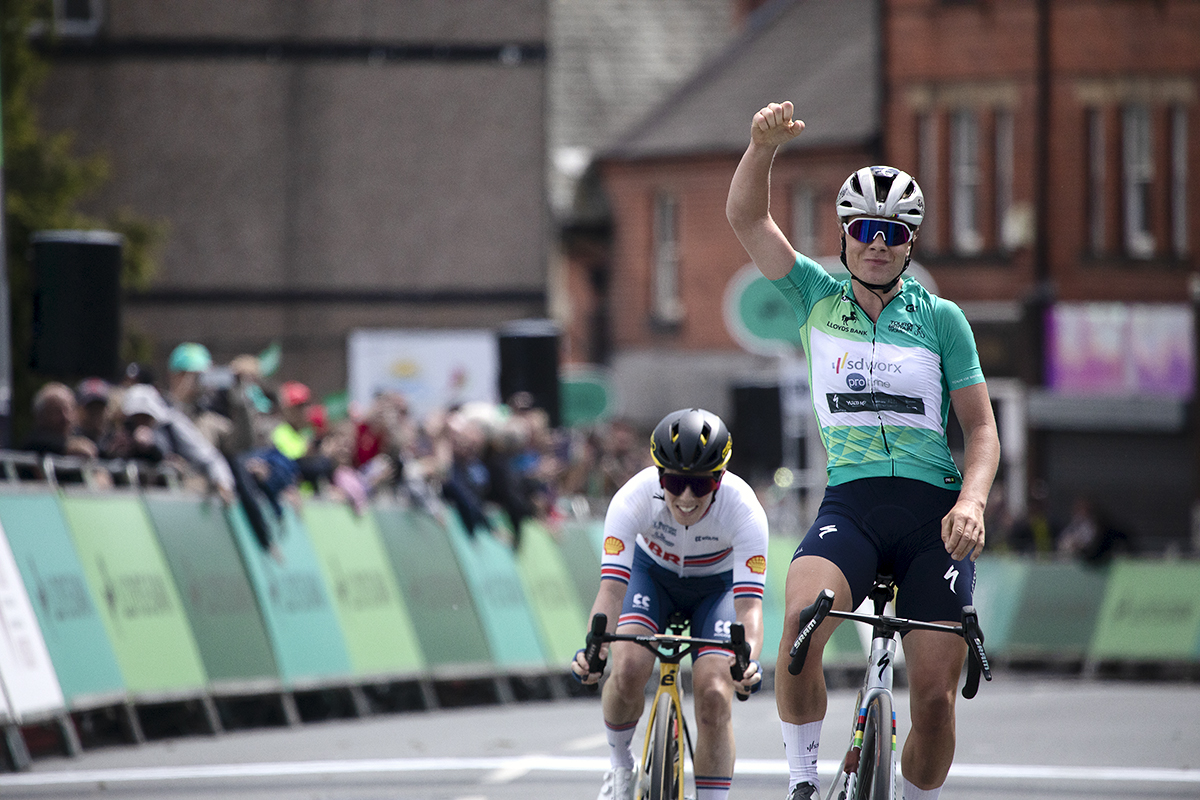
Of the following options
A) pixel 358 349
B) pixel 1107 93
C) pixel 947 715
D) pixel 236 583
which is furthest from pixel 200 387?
pixel 1107 93

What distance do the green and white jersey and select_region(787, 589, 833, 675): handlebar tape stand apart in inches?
21.4

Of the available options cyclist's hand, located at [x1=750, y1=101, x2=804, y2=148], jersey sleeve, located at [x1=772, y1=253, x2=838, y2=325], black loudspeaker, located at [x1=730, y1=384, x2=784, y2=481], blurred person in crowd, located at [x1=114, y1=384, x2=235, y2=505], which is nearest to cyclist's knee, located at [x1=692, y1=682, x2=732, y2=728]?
jersey sleeve, located at [x1=772, y1=253, x2=838, y2=325]

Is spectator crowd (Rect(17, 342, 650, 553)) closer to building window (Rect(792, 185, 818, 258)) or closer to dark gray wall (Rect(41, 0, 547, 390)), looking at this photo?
dark gray wall (Rect(41, 0, 547, 390))

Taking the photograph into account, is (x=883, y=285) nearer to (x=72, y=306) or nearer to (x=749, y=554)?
(x=749, y=554)

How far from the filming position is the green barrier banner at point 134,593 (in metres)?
12.1

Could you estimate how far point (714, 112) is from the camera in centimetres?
4372

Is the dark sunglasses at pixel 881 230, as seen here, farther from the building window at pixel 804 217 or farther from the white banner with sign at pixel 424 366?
the building window at pixel 804 217

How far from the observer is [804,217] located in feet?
137

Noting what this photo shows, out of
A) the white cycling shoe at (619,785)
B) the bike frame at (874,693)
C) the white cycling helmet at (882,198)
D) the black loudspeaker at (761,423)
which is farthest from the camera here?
the black loudspeaker at (761,423)

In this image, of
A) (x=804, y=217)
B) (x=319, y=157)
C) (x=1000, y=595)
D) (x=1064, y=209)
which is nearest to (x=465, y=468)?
(x=1000, y=595)

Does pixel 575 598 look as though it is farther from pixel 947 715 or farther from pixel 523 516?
pixel 947 715

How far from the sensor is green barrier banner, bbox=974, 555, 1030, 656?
23422 millimetres

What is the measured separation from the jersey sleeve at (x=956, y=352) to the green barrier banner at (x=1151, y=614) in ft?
53.6

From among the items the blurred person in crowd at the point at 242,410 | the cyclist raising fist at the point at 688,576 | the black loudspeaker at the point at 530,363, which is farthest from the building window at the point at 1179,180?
the cyclist raising fist at the point at 688,576
